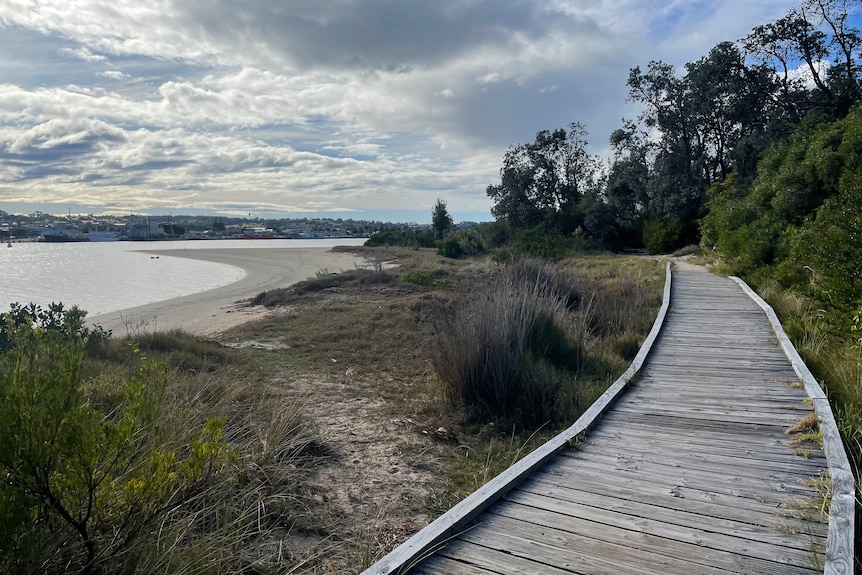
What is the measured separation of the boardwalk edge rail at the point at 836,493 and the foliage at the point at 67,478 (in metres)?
3.09

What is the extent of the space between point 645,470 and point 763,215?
1360 cm

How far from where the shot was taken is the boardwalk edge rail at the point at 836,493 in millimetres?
2724

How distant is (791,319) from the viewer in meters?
9.03

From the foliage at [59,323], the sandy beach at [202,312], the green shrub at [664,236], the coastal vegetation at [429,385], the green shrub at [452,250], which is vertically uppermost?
the green shrub at [664,236]

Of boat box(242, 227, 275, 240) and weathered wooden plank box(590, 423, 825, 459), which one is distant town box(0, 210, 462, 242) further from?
weathered wooden plank box(590, 423, 825, 459)

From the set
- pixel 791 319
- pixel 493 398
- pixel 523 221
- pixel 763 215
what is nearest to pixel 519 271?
pixel 791 319

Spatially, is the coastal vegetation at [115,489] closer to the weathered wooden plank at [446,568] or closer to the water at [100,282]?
the weathered wooden plank at [446,568]

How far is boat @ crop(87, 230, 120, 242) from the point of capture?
84250 mm

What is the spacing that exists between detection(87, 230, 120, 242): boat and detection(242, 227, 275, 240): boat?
21740 mm

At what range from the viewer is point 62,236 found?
3031 inches

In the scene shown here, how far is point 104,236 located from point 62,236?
31.5ft

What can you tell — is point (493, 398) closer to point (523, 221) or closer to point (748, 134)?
point (748, 134)

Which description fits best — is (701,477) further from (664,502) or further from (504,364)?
(504,364)

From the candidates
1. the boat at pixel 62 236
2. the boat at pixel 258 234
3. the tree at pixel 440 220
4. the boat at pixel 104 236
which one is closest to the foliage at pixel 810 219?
the tree at pixel 440 220
